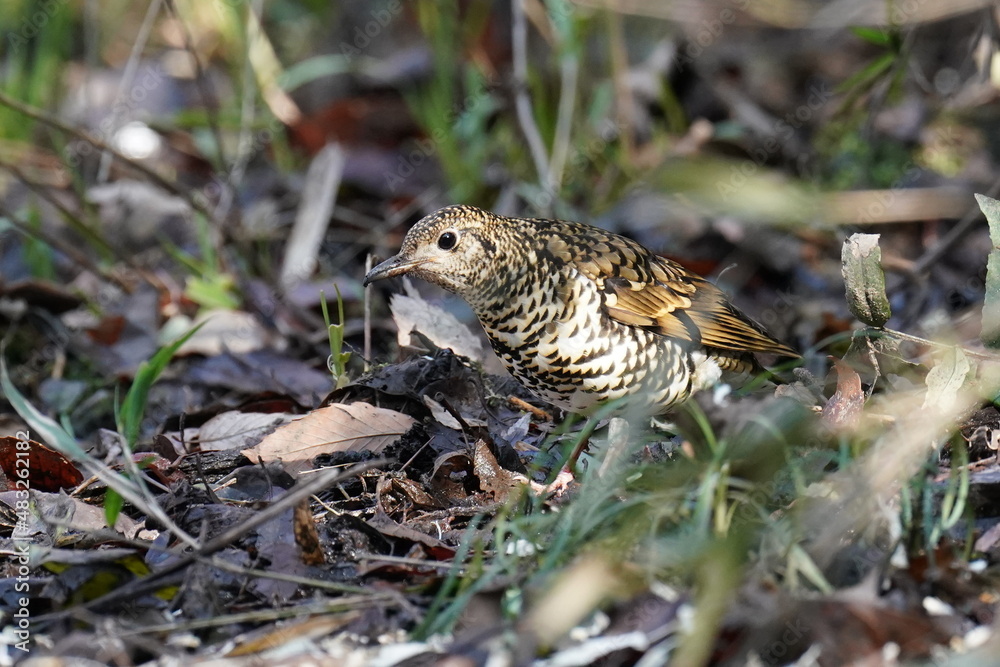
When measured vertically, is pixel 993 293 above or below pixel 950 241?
above

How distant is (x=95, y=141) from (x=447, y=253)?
246 centimetres

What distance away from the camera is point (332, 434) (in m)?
3.98

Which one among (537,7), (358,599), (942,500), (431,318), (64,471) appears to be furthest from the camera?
(537,7)

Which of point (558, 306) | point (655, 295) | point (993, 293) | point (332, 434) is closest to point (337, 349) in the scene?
point (332, 434)

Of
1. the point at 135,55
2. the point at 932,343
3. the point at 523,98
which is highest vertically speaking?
the point at 135,55

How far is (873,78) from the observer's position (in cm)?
561

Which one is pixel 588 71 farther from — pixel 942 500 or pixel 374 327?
pixel 942 500

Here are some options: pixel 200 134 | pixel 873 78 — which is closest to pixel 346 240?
pixel 200 134

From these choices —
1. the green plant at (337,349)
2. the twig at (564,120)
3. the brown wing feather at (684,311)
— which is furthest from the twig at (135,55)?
the brown wing feather at (684,311)

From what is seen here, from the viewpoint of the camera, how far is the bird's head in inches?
160

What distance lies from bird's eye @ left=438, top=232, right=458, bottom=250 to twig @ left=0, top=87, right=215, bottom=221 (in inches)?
94.9

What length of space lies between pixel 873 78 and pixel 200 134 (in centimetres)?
476

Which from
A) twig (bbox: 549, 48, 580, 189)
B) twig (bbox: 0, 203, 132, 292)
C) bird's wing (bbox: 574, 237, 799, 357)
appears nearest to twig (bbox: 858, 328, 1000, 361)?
bird's wing (bbox: 574, 237, 799, 357)

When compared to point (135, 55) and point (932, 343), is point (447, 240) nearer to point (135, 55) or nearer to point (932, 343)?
point (932, 343)
